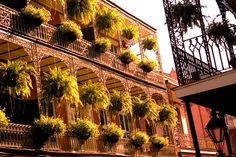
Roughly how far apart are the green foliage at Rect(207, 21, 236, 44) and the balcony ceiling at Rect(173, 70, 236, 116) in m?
1.26

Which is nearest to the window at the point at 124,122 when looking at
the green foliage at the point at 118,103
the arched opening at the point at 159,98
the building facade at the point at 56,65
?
the building facade at the point at 56,65

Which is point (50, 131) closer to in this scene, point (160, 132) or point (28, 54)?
point (28, 54)

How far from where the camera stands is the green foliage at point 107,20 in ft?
66.5

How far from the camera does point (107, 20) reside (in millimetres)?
20281

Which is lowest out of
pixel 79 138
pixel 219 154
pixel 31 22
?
pixel 219 154

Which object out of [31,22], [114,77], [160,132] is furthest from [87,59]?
[160,132]

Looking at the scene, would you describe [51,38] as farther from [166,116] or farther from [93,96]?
[166,116]

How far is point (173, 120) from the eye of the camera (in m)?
21.9

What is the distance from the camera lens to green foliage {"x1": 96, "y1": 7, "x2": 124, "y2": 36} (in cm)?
2027

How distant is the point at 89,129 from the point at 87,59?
371cm

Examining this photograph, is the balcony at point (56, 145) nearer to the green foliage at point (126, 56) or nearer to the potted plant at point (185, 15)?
the green foliage at point (126, 56)

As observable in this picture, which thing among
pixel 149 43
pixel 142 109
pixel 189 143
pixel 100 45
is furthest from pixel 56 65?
pixel 189 143

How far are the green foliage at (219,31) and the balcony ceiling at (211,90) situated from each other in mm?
1258

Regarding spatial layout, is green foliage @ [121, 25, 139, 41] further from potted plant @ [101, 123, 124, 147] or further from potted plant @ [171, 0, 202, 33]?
potted plant @ [171, 0, 202, 33]
